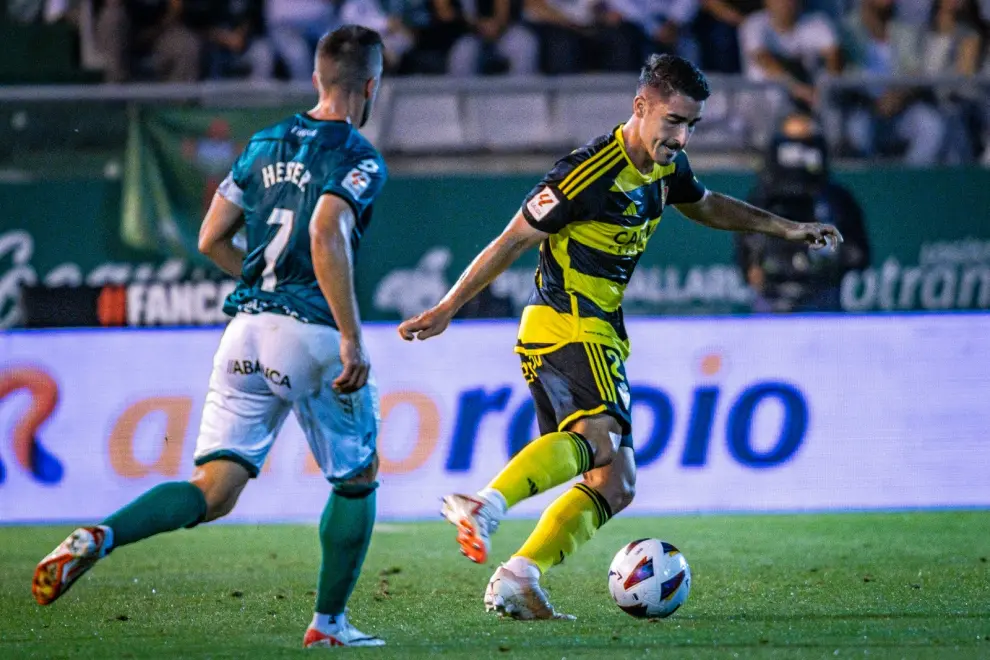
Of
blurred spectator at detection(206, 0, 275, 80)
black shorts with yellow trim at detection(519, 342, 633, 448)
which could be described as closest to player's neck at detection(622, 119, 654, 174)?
black shorts with yellow trim at detection(519, 342, 633, 448)

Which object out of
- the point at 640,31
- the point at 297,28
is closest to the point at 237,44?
the point at 297,28

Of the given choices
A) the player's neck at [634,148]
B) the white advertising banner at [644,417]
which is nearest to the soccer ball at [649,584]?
the player's neck at [634,148]

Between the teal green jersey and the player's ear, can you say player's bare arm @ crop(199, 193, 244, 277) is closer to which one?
the teal green jersey

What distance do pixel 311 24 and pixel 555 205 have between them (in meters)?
8.60

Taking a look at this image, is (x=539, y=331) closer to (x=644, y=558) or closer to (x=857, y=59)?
(x=644, y=558)

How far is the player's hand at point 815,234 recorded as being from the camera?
6156mm

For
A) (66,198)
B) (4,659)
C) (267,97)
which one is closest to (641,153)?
(4,659)

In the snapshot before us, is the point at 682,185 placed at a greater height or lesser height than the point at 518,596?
greater

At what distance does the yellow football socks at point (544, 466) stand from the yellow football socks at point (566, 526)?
249 millimetres

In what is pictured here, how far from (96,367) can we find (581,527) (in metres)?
5.07

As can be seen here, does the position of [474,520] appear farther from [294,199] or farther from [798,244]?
[798,244]

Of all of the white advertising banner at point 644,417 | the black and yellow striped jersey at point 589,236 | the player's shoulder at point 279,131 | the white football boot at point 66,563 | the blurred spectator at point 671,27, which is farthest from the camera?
the blurred spectator at point 671,27

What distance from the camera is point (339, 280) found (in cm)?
470

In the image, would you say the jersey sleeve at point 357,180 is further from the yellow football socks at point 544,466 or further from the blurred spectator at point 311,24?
the blurred spectator at point 311,24
